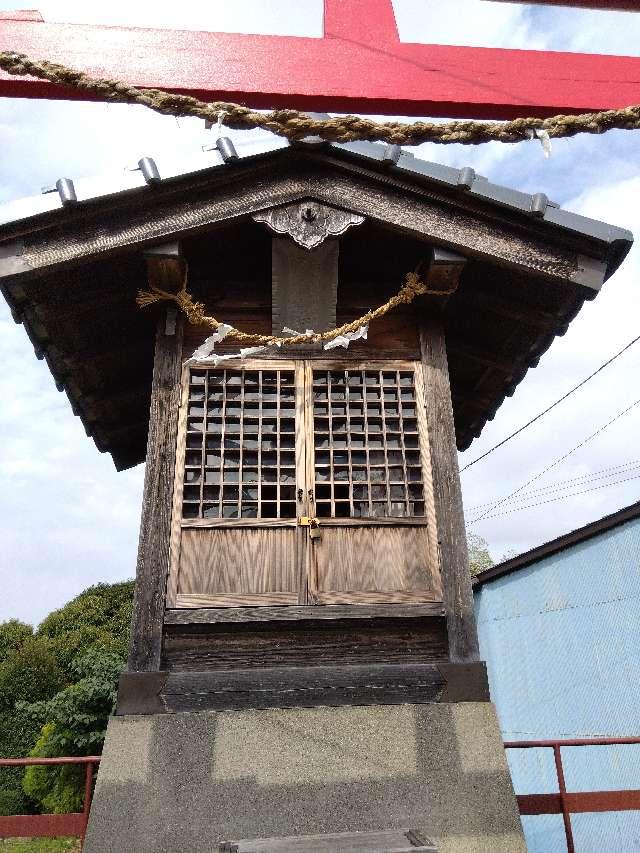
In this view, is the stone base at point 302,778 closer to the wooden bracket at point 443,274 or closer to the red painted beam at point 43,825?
the red painted beam at point 43,825

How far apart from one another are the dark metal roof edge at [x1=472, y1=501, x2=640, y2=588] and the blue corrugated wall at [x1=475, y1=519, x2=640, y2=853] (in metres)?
0.12

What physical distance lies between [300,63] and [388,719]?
3956 millimetres

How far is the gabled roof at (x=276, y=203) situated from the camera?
165 inches

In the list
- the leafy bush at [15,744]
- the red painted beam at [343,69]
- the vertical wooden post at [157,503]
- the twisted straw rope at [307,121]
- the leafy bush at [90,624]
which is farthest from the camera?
the leafy bush at [90,624]

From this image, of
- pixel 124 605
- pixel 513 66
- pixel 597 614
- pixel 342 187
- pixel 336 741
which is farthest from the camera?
pixel 124 605

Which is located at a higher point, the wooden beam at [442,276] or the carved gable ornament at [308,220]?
the carved gable ornament at [308,220]

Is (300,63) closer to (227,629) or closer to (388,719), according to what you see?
(227,629)

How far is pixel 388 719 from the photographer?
370cm

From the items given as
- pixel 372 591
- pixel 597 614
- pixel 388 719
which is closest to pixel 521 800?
pixel 388 719

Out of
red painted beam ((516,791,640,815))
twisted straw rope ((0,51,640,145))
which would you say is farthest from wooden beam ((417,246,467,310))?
red painted beam ((516,791,640,815))

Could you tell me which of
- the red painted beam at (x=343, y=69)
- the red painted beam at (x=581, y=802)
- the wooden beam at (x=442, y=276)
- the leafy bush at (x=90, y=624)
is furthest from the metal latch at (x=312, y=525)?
the leafy bush at (x=90, y=624)

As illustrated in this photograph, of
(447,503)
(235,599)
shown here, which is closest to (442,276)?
(447,503)

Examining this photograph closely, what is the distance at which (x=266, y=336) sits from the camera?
470cm

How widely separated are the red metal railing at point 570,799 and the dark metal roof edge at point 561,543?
273 inches
